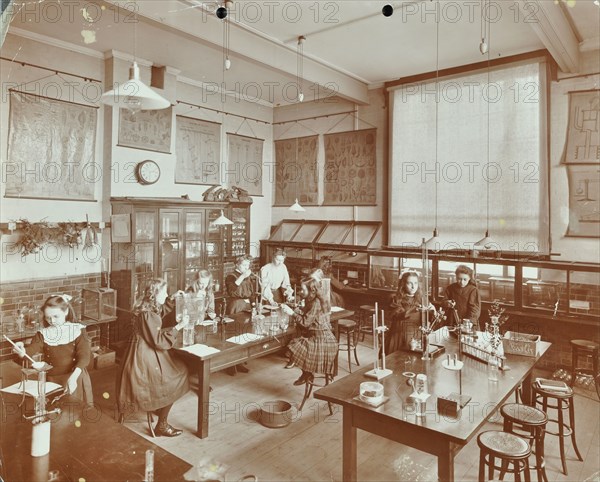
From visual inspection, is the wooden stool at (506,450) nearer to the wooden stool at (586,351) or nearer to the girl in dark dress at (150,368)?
the girl in dark dress at (150,368)

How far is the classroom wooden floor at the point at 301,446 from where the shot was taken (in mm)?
3564

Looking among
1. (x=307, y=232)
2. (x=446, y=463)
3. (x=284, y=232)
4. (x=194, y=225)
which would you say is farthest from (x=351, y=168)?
(x=446, y=463)

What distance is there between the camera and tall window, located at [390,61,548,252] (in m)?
6.36

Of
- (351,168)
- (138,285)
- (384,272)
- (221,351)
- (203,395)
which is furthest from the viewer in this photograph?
(351,168)

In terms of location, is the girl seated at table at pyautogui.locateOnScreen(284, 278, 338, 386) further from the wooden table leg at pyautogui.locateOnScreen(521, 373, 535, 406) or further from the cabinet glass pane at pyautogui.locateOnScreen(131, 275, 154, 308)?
the cabinet glass pane at pyautogui.locateOnScreen(131, 275, 154, 308)

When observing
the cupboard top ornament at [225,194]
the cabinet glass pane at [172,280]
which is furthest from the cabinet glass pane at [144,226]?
the cupboard top ornament at [225,194]

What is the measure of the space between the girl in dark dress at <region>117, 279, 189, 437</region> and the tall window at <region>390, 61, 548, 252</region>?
4858 millimetres

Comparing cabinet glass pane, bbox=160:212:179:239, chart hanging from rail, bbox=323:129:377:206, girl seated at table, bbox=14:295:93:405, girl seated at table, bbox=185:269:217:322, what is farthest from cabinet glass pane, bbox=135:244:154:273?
chart hanging from rail, bbox=323:129:377:206

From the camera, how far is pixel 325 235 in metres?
8.73

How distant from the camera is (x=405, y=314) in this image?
4844 mm

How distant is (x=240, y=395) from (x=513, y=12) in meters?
5.56

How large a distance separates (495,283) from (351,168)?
3.47 metres

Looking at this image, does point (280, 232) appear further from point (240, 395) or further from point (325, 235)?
point (240, 395)

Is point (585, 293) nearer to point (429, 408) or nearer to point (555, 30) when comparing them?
point (555, 30)
